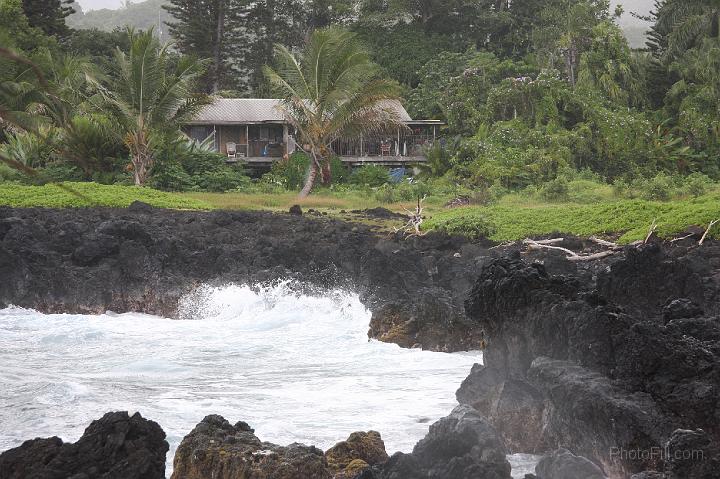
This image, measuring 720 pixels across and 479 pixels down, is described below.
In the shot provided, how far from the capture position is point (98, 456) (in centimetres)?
549

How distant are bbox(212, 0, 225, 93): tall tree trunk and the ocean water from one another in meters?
31.8

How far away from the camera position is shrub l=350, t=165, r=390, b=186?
1248 inches

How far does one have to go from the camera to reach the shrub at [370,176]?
31.7 m

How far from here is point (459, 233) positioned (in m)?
18.4

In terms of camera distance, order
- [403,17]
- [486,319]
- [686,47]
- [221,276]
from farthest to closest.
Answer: [403,17], [686,47], [221,276], [486,319]

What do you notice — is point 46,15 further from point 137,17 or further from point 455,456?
point 137,17

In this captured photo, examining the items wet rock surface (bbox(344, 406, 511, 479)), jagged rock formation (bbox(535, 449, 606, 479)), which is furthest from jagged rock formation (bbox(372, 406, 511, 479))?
jagged rock formation (bbox(535, 449, 606, 479))

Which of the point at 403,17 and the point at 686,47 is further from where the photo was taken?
the point at 403,17

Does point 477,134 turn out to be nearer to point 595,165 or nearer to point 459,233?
point 595,165

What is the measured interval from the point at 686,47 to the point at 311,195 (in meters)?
16.5

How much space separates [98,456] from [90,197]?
761 inches

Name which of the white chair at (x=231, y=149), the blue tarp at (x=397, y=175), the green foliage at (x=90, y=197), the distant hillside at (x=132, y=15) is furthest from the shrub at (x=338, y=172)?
the distant hillside at (x=132, y=15)

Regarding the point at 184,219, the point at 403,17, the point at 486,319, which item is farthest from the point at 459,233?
the point at 403,17

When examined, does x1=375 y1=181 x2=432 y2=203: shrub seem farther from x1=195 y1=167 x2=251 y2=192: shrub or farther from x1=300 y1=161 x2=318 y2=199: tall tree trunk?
x1=195 y1=167 x2=251 y2=192: shrub
